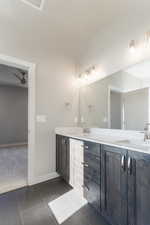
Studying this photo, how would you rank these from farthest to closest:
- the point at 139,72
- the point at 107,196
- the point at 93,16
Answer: the point at 93,16, the point at 139,72, the point at 107,196

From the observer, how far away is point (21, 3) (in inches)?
74.4

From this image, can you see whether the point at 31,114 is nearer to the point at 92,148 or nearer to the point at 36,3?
the point at 92,148

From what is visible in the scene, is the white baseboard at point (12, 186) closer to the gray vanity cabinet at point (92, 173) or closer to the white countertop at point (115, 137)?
the white countertop at point (115, 137)

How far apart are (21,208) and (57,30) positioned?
2.99 m

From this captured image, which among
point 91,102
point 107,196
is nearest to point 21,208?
point 107,196

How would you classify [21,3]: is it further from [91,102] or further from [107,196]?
[107,196]

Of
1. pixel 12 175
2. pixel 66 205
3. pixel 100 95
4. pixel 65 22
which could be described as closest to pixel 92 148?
pixel 66 205

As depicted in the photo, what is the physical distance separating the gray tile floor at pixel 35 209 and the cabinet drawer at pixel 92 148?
75 centimetres

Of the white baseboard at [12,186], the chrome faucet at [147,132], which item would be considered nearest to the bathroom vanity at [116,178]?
the chrome faucet at [147,132]

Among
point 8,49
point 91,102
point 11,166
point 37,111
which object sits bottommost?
point 11,166

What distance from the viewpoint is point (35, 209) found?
167cm

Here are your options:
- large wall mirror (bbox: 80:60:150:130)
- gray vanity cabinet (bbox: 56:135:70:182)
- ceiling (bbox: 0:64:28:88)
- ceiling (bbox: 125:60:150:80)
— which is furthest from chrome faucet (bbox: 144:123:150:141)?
ceiling (bbox: 0:64:28:88)

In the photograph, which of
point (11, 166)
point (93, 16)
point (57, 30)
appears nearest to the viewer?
point (93, 16)

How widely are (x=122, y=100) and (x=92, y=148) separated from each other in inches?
37.9
